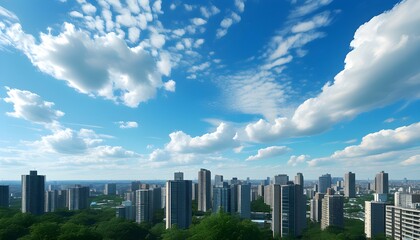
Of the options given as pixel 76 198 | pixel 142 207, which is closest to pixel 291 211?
pixel 142 207

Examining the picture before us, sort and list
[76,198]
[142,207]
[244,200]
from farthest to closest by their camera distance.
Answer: [76,198] < [244,200] < [142,207]

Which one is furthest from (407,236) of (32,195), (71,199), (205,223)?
(71,199)

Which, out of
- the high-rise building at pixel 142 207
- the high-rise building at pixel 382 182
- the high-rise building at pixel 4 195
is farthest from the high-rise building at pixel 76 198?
the high-rise building at pixel 382 182

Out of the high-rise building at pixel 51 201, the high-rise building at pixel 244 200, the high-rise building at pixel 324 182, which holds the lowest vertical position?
the high-rise building at pixel 324 182

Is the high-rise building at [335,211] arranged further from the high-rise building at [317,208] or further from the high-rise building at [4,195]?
the high-rise building at [4,195]

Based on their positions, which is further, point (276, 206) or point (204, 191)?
point (204, 191)

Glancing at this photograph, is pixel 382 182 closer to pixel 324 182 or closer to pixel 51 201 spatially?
pixel 324 182

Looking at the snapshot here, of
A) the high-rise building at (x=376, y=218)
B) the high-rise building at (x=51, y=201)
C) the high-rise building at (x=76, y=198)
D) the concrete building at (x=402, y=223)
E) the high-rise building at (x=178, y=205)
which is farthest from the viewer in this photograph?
the high-rise building at (x=51, y=201)
